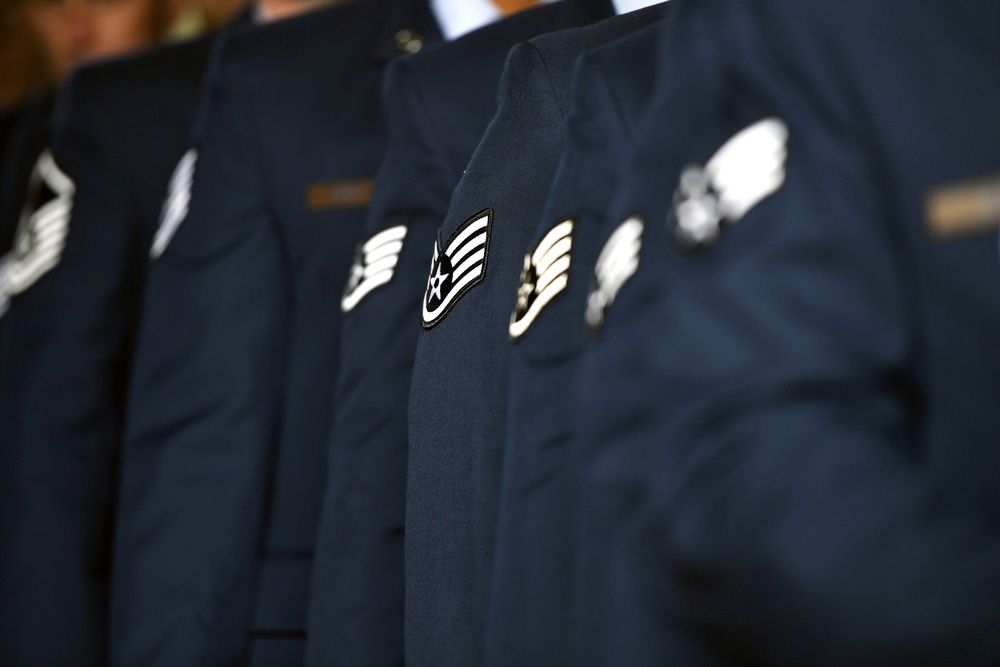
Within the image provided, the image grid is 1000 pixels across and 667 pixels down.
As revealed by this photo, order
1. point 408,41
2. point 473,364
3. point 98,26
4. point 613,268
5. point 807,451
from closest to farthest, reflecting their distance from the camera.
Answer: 1. point 807,451
2. point 613,268
3. point 473,364
4. point 408,41
5. point 98,26

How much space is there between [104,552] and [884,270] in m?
1.01

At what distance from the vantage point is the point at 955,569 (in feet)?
1.39

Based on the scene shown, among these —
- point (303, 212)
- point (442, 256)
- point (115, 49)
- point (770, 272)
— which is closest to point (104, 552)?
point (303, 212)

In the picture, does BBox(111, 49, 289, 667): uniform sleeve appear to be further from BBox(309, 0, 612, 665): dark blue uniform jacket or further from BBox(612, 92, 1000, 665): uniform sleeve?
BBox(612, 92, 1000, 665): uniform sleeve

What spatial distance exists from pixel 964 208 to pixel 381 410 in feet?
1.69

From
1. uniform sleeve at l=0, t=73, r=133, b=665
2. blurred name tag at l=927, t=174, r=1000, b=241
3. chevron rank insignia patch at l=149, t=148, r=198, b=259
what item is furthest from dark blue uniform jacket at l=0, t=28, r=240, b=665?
blurred name tag at l=927, t=174, r=1000, b=241

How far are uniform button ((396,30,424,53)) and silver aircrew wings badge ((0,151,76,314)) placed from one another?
0.43 metres

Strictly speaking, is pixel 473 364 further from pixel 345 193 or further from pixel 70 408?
pixel 70 408

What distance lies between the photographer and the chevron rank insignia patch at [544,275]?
0.63m

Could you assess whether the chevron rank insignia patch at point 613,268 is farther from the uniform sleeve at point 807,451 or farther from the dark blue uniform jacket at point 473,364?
the dark blue uniform jacket at point 473,364

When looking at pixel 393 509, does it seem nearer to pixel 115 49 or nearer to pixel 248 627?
pixel 248 627

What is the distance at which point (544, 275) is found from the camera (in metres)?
0.64

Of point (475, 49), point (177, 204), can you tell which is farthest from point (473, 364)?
point (177, 204)

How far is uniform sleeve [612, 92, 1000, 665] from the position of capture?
43cm
